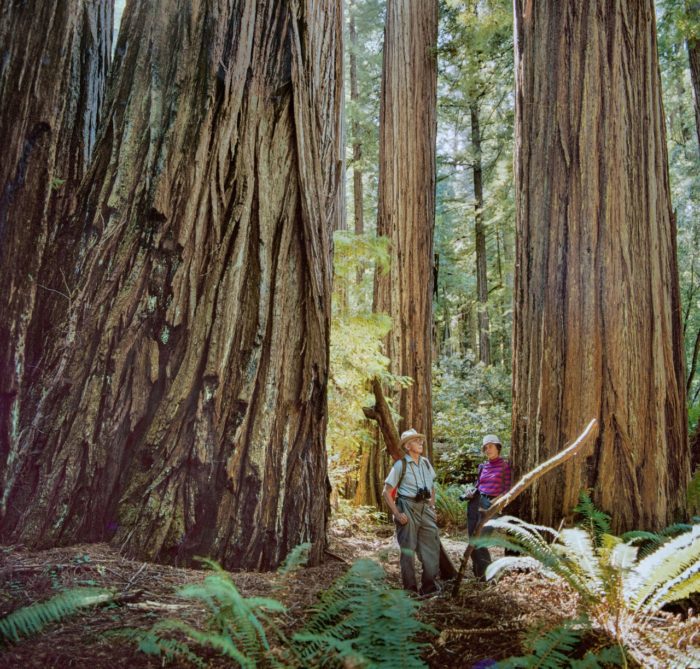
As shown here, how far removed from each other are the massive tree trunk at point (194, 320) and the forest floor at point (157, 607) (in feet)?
0.77

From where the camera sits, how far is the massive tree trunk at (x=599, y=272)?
3.94m

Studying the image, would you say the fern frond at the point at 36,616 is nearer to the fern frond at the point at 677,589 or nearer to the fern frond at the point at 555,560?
the fern frond at the point at 555,560

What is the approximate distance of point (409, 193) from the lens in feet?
30.0

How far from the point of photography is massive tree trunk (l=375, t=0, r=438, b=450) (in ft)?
28.7

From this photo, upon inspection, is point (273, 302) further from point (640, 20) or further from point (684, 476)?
point (640, 20)

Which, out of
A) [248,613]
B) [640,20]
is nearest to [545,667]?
[248,613]

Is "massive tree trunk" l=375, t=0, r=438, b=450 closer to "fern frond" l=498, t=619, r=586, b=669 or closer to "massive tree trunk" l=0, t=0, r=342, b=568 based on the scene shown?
"massive tree trunk" l=0, t=0, r=342, b=568

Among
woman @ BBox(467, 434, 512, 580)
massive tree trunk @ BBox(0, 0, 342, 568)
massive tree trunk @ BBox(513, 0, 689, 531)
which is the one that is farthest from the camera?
woman @ BBox(467, 434, 512, 580)

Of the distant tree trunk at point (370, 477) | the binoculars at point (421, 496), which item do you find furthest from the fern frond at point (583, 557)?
the distant tree trunk at point (370, 477)

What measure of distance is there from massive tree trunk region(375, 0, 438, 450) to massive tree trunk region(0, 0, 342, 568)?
201 inches

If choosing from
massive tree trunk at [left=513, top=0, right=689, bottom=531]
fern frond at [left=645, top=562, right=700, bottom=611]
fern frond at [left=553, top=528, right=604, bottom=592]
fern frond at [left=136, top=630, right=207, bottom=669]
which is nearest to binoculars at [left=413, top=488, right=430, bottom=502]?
massive tree trunk at [left=513, top=0, right=689, bottom=531]

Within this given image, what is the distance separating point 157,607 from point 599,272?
142 inches

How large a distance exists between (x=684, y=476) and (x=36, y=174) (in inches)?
188

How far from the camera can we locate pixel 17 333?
10.2 feet
